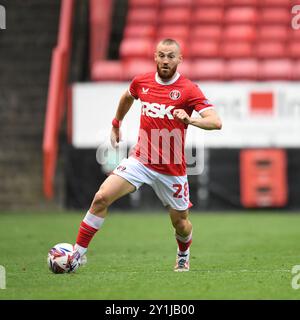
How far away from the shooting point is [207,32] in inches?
742

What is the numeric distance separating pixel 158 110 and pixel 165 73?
319 millimetres

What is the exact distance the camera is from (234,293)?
22.4 ft

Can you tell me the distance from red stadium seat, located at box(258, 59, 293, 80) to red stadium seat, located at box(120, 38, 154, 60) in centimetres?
215

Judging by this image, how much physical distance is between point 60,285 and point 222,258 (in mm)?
2683

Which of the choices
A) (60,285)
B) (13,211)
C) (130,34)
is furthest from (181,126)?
(130,34)

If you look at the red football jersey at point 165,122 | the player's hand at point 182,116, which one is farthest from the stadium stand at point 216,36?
the player's hand at point 182,116

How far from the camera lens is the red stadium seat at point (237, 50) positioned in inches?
711

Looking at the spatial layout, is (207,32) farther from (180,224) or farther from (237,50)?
(180,224)

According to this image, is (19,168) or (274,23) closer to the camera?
(19,168)

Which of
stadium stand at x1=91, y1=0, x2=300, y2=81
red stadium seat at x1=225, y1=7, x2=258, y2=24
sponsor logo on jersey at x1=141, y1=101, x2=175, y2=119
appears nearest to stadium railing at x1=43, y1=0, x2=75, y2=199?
stadium stand at x1=91, y1=0, x2=300, y2=81

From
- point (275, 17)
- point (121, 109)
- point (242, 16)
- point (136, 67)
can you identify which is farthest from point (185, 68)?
point (121, 109)

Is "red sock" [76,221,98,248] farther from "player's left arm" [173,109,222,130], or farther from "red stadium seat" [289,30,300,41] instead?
"red stadium seat" [289,30,300,41]
